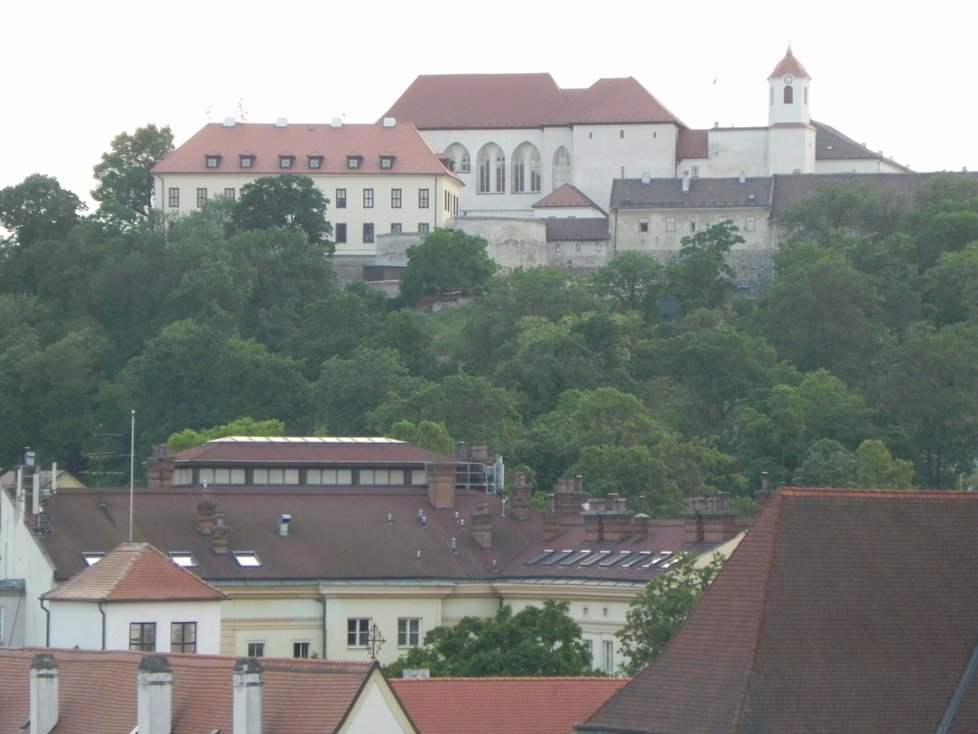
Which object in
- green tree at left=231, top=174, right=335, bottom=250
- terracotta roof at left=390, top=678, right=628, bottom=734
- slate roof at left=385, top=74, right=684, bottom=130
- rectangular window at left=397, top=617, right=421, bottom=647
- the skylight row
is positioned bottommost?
rectangular window at left=397, top=617, right=421, bottom=647

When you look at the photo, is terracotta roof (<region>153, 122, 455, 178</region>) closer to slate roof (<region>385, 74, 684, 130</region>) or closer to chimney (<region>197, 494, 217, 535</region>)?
slate roof (<region>385, 74, 684, 130</region>)

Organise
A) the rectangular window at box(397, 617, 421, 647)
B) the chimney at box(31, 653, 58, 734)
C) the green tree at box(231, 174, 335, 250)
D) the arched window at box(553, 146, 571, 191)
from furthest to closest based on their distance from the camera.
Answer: the arched window at box(553, 146, 571, 191) → the green tree at box(231, 174, 335, 250) → the rectangular window at box(397, 617, 421, 647) → the chimney at box(31, 653, 58, 734)

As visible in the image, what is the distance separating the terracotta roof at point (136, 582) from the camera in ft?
169

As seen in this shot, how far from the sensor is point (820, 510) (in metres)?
34.6

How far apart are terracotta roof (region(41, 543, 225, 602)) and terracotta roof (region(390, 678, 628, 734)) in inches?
432

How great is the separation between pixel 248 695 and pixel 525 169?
124 m

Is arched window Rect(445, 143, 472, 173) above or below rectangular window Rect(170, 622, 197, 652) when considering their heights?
above

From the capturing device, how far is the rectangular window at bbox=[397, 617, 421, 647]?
63.7 metres

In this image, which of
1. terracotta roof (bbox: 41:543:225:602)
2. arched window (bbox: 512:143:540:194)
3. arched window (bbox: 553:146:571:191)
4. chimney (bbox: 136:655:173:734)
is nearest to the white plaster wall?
terracotta roof (bbox: 41:543:225:602)

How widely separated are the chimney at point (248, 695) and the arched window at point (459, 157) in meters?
125

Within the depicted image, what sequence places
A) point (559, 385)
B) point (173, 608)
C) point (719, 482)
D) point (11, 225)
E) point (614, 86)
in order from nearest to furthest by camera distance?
point (173, 608)
point (719, 482)
point (559, 385)
point (11, 225)
point (614, 86)

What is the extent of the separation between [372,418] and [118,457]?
1288 centimetres

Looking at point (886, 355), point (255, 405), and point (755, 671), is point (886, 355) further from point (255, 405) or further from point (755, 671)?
point (755, 671)

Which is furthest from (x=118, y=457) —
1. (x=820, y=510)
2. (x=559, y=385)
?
(x=820, y=510)
